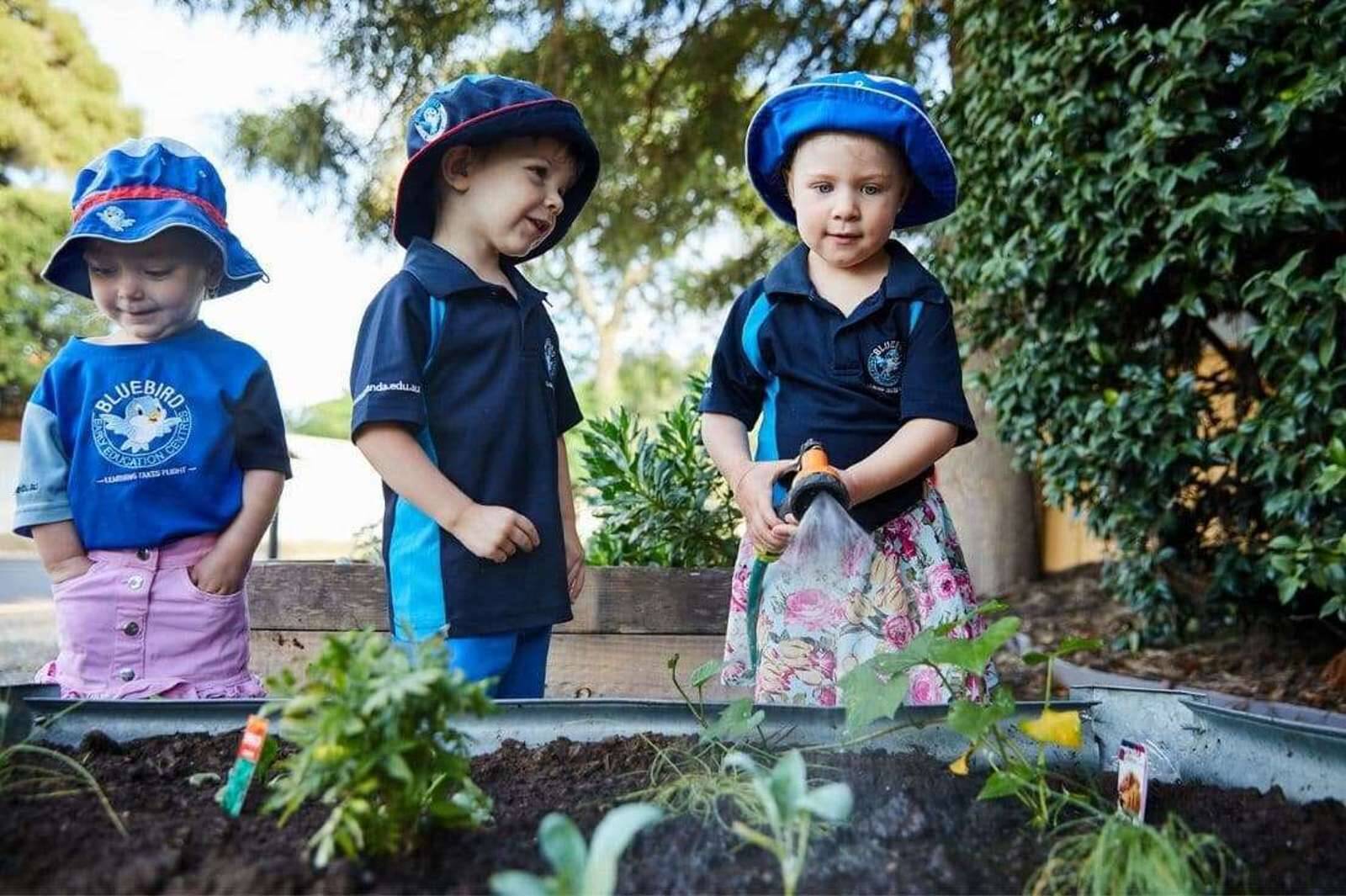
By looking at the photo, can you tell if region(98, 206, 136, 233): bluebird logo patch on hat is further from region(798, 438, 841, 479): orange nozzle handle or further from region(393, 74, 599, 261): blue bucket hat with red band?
region(798, 438, 841, 479): orange nozzle handle

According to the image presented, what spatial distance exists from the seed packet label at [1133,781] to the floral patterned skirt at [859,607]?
642 mm

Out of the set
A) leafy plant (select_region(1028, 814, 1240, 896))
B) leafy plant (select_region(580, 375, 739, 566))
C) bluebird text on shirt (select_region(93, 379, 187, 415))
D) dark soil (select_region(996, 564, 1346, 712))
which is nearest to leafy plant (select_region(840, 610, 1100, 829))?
leafy plant (select_region(1028, 814, 1240, 896))

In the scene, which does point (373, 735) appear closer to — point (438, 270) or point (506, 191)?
point (438, 270)

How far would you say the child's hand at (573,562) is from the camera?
2287 millimetres

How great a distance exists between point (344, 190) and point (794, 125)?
17.4 ft

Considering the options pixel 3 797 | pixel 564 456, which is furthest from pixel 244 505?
pixel 3 797

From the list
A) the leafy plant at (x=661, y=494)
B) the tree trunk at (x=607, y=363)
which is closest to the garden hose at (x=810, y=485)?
the leafy plant at (x=661, y=494)

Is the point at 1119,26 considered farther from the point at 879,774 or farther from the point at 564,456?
the point at 879,774

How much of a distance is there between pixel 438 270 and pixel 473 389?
0.22 metres

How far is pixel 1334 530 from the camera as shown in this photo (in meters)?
3.32

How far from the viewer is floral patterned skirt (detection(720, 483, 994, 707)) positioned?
2.08 meters

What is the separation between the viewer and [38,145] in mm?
12297

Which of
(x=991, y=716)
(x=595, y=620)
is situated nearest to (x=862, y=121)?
(x=991, y=716)

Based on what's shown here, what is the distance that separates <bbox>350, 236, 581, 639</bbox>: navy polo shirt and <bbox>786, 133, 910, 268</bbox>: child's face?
0.59 metres
